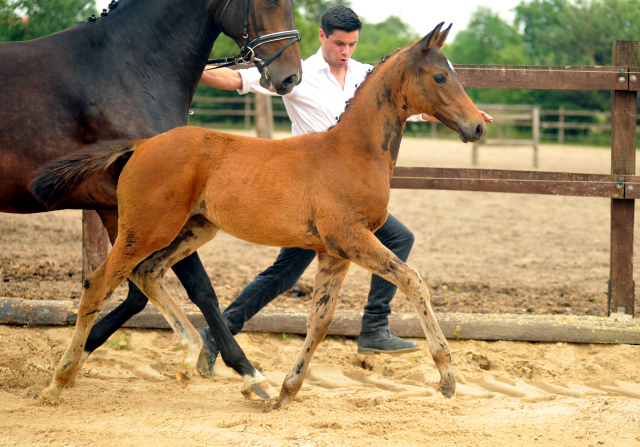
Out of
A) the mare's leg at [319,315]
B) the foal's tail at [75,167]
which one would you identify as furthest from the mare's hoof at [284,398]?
the foal's tail at [75,167]

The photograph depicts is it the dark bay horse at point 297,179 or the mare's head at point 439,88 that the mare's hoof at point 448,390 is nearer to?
the dark bay horse at point 297,179

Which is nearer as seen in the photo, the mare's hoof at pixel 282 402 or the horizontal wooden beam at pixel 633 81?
the mare's hoof at pixel 282 402

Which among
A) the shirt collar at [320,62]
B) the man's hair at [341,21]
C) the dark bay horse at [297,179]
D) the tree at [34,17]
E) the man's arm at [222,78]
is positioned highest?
the tree at [34,17]

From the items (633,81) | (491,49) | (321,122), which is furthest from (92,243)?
(491,49)

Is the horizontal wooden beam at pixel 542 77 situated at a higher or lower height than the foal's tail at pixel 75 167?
higher

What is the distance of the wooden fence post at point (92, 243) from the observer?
4.49 metres

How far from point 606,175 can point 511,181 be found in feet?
2.16

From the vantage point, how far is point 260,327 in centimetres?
431

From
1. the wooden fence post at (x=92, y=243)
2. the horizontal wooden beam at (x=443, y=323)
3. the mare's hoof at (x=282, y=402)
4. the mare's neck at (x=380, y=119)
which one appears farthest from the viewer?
the wooden fence post at (x=92, y=243)

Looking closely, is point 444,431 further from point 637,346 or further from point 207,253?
→ point 207,253

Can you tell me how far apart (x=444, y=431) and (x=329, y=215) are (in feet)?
3.68

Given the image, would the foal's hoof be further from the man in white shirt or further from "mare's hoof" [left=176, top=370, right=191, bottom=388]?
Result: the man in white shirt

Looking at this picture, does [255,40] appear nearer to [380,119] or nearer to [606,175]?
[380,119]

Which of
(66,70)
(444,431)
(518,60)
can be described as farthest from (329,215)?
(518,60)
